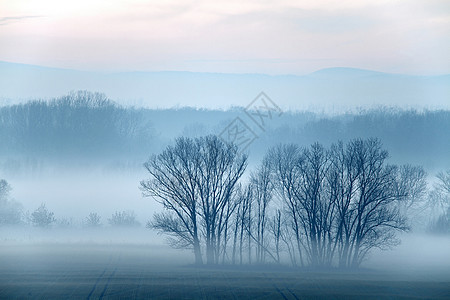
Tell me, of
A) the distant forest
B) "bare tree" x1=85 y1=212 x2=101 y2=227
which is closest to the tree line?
the distant forest

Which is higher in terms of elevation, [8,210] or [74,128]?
[74,128]

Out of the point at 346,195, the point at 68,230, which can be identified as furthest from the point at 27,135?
the point at 346,195

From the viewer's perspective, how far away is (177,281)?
149ft

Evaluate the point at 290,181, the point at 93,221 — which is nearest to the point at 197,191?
the point at 290,181

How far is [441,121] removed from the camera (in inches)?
7510

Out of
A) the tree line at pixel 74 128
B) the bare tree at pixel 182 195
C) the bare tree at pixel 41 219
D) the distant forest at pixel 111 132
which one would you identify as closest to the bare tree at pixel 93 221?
the bare tree at pixel 41 219

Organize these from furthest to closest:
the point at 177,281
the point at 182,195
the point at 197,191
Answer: the point at 182,195
the point at 197,191
the point at 177,281

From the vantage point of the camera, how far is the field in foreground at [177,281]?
41.1 m

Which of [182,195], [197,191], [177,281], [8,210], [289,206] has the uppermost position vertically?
[8,210]

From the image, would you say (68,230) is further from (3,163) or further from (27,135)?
(27,135)

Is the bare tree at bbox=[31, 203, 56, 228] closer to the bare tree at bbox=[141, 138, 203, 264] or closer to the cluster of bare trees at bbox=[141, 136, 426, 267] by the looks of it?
the cluster of bare trees at bbox=[141, 136, 426, 267]

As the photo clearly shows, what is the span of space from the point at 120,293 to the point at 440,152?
126857mm

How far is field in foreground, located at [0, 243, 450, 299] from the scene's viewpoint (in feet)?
135

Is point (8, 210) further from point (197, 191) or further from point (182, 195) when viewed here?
point (197, 191)
